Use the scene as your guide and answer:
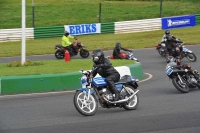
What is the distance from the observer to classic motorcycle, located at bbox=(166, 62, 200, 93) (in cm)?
1436

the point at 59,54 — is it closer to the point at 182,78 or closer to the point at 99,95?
the point at 182,78

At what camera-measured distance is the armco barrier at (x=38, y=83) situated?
14391 millimetres

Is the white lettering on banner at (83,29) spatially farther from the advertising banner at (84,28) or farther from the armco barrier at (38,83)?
the armco barrier at (38,83)

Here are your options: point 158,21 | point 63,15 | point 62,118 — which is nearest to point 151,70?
point 62,118

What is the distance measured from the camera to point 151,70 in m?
20.0

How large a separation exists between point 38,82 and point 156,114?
4599mm

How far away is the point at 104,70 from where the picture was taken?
11.5m

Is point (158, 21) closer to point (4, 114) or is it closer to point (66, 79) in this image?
point (66, 79)

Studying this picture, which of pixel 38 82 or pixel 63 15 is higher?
pixel 63 15

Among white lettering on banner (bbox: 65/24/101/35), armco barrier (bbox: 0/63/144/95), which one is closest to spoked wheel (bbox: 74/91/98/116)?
armco barrier (bbox: 0/63/144/95)

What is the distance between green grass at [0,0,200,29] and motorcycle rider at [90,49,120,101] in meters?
25.9

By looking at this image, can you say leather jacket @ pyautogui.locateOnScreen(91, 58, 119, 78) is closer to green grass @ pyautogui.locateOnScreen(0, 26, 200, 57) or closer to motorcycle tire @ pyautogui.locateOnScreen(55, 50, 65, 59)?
motorcycle tire @ pyautogui.locateOnScreen(55, 50, 65, 59)

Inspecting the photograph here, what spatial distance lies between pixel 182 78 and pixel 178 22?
21.1 metres

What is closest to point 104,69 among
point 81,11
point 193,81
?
point 193,81
